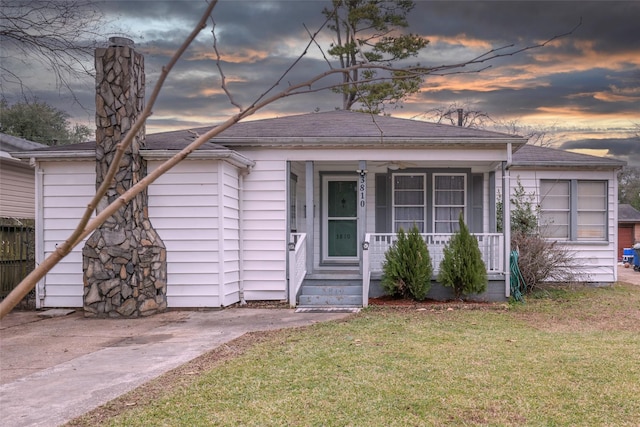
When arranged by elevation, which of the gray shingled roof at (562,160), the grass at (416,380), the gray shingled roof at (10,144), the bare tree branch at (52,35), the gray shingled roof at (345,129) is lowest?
the grass at (416,380)

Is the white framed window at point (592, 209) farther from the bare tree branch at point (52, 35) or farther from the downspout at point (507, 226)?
the bare tree branch at point (52, 35)

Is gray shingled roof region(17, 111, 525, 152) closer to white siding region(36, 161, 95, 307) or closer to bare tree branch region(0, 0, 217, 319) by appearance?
white siding region(36, 161, 95, 307)

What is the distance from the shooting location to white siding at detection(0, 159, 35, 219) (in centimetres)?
1698

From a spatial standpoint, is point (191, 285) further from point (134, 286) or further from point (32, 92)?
point (32, 92)

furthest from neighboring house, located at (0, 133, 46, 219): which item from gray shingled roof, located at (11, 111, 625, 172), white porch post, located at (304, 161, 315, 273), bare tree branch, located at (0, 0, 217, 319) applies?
bare tree branch, located at (0, 0, 217, 319)

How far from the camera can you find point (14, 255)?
477 inches

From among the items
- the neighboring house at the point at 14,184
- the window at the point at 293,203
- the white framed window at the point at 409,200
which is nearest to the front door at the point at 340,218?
the window at the point at 293,203

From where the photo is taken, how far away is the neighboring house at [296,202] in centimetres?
1060

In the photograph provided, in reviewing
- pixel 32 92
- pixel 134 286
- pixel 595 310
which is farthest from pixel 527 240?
pixel 32 92

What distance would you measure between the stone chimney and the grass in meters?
3.18

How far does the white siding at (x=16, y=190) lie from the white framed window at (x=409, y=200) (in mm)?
11274

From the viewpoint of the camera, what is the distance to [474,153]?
38.1 ft

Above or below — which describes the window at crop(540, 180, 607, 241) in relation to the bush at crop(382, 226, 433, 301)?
above

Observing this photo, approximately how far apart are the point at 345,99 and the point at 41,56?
17.7 metres
